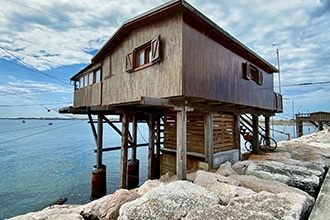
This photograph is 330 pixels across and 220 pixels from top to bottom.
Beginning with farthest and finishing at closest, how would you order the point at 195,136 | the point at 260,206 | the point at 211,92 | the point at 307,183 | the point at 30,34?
the point at 30,34 < the point at 195,136 < the point at 211,92 < the point at 307,183 < the point at 260,206

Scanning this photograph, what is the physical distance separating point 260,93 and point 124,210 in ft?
32.9

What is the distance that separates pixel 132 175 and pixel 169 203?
9.26 meters

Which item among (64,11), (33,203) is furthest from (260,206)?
(64,11)

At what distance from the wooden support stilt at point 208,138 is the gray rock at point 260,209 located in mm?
3958

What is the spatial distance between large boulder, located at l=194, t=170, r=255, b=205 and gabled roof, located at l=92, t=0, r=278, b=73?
467cm

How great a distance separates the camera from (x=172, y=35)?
20.4ft

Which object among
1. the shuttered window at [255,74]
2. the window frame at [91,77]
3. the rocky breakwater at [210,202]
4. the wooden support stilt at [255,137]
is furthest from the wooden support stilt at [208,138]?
the window frame at [91,77]

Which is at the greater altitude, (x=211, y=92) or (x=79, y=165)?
(x=211, y=92)

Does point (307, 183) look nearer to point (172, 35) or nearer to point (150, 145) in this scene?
point (172, 35)

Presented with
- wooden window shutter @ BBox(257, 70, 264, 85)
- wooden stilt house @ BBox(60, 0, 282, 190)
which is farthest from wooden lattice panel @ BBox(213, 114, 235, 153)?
wooden window shutter @ BBox(257, 70, 264, 85)

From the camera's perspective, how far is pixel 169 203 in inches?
150

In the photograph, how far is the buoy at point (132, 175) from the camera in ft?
40.7

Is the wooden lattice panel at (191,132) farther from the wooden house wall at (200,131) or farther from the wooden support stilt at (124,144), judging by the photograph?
the wooden support stilt at (124,144)

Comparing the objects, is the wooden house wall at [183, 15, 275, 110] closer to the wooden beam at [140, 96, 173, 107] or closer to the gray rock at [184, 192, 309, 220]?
the wooden beam at [140, 96, 173, 107]
